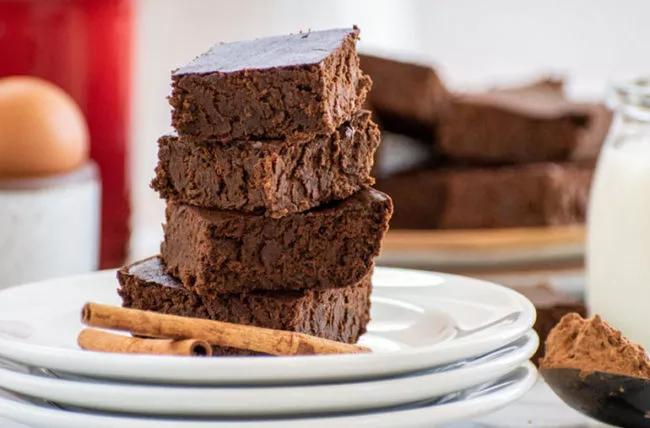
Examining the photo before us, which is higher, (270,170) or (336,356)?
(270,170)

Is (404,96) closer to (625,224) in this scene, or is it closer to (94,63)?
(94,63)

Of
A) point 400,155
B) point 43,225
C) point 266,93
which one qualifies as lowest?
point 43,225

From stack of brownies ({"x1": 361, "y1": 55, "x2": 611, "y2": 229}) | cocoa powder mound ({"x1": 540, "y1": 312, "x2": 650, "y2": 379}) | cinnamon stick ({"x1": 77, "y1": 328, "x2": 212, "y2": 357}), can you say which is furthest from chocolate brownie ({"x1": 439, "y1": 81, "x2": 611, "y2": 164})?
cinnamon stick ({"x1": 77, "y1": 328, "x2": 212, "y2": 357})

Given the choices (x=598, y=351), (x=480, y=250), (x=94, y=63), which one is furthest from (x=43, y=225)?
(x=598, y=351)

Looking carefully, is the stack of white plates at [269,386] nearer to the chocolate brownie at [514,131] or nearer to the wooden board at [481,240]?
the wooden board at [481,240]

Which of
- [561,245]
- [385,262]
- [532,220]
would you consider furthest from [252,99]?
[532,220]

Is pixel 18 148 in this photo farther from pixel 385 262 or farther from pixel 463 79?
pixel 463 79
